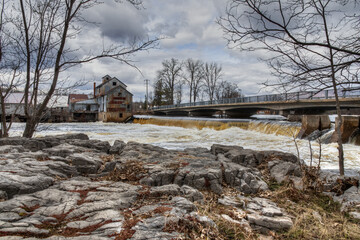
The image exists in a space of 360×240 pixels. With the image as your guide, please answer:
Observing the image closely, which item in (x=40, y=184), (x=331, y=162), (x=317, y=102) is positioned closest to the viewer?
(x=40, y=184)

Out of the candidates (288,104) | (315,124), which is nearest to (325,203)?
(315,124)

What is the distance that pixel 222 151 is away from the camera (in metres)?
7.97

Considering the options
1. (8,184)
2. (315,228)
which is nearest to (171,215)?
(315,228)

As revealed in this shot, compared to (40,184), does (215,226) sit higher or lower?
lower

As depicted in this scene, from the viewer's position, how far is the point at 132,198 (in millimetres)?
3029

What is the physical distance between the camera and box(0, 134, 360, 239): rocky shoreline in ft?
7.14

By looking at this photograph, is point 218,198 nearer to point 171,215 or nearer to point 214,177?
point 214,177

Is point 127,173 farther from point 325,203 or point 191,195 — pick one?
point 325,203

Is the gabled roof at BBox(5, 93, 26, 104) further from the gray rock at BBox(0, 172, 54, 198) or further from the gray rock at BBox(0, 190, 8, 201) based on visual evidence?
the gray rock at BBox(0, 190, 8, 201)

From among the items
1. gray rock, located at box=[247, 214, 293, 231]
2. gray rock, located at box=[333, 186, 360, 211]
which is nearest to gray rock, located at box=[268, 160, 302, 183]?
gray rock, located at box=[333, 186, 360, 211]

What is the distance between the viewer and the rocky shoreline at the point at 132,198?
2178 mm

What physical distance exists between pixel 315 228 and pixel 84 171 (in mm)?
4060

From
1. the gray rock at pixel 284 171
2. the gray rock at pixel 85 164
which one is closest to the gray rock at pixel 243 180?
the gray rock at pixel 284 171

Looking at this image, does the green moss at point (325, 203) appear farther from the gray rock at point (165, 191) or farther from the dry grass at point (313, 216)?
the gray rock at point (165, 191)
